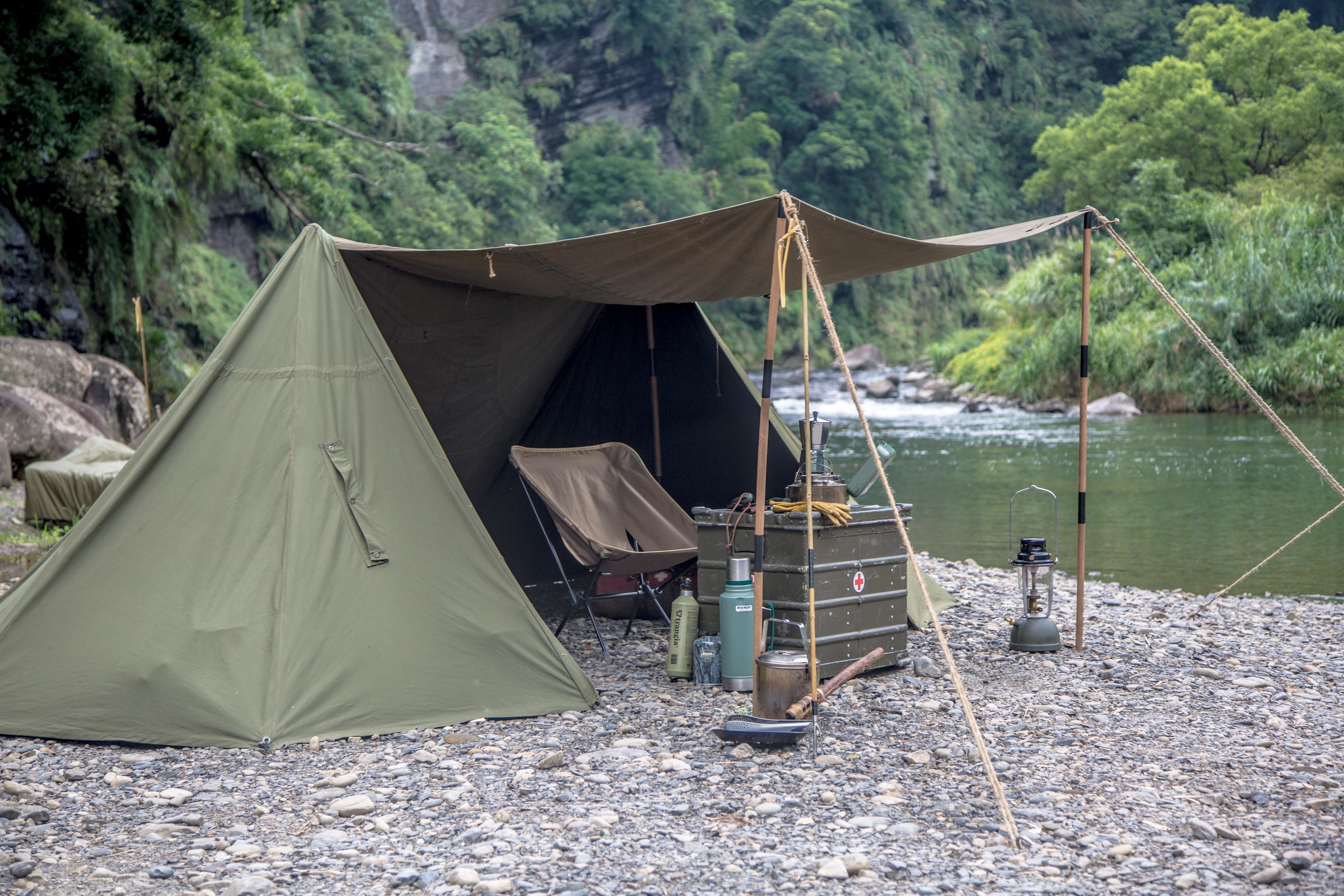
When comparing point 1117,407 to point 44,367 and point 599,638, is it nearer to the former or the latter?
point 44,367

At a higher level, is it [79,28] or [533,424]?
[79,28]

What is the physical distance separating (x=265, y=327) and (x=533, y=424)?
1.94 meters

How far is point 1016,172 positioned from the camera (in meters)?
54.8

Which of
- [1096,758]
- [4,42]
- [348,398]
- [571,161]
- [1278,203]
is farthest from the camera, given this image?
[571,161]

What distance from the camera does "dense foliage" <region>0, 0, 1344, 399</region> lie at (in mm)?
12031

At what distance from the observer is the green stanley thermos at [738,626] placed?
13.8 feet

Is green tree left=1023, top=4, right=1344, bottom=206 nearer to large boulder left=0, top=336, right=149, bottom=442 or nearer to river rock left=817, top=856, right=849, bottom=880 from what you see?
large boulder left=0, top=336, right=149, bottom=442

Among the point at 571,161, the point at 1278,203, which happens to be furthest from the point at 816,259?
the point at 571,161

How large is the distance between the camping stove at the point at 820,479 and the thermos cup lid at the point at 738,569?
42 centimetres

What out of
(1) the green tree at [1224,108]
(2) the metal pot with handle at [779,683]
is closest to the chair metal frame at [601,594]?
(2) the metal pot with handle at [779,683]

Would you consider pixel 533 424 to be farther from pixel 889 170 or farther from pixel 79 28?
pixel 889 170

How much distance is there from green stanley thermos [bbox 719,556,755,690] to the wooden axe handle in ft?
1.10

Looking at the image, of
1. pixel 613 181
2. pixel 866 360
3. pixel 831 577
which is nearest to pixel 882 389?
pixel 866 360

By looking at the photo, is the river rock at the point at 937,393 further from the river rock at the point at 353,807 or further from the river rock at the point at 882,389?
the river rock at the point at 353,807
